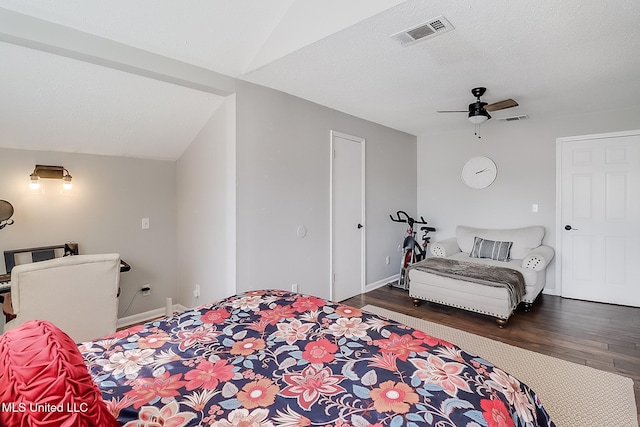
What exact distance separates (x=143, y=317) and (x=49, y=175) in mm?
1706

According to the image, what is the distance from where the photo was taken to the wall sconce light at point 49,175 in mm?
2785

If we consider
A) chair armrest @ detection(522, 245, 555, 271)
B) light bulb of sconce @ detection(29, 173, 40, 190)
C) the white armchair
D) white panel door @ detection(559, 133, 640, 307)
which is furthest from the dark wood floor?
light bulb of sconce @ detection(29, 173, 40, 190)

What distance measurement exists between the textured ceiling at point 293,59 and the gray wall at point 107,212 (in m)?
0.17

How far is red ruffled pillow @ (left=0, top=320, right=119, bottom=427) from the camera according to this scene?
0.63m

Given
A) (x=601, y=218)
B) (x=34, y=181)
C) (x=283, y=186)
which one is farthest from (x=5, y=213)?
(x=601, y=218)

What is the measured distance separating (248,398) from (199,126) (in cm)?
300

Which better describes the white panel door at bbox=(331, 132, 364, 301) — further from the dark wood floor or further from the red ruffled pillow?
the red ruffled pillow

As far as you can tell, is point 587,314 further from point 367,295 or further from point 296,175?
point 296,175

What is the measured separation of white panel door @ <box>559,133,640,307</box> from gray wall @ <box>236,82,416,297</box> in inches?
109

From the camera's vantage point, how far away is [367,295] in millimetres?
4461

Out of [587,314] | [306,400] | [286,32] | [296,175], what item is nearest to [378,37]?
[286,32]

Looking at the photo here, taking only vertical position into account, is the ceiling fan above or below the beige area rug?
above

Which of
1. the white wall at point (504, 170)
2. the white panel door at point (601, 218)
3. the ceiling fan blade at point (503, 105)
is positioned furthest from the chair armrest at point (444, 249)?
the ceiling fan blade at point (503, 105)

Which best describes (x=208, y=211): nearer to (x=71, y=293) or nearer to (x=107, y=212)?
(x=107, y=212)
